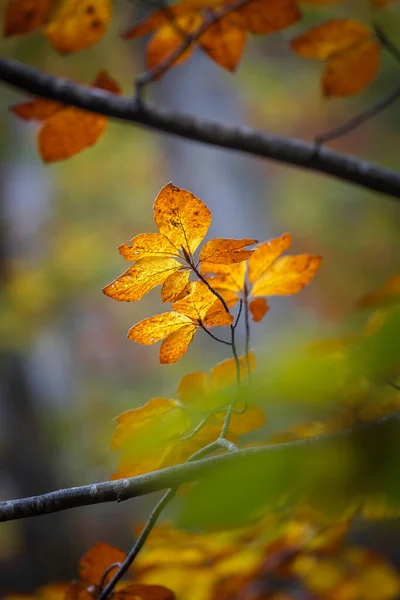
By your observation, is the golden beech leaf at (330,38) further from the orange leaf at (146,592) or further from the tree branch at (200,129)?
the orange leaf at (146,592)

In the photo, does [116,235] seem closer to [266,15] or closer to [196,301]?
[266,15]

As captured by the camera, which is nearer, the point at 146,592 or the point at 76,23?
the point at 146,592

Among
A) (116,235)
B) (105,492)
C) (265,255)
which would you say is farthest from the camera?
(116,235)

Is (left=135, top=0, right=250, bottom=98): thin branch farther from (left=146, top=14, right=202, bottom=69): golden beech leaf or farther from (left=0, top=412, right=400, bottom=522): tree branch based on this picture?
(left=0, top=412, right=400, bottom=522): tree branch

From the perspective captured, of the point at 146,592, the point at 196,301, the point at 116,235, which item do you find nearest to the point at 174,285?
the point at 196,301

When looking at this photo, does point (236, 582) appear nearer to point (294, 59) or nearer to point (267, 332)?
point (267, 332)

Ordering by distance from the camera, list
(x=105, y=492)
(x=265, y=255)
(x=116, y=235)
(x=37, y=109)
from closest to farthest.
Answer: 1. (x=105, y=492)
2. (x=265, y=255)
3. (x=37, y=109)
4. (x=116, y=235)

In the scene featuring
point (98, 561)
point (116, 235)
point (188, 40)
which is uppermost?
point (188, 40)

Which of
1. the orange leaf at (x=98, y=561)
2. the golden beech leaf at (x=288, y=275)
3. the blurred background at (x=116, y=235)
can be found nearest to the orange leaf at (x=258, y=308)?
the golden beech leaf at (x=288, y=275)
